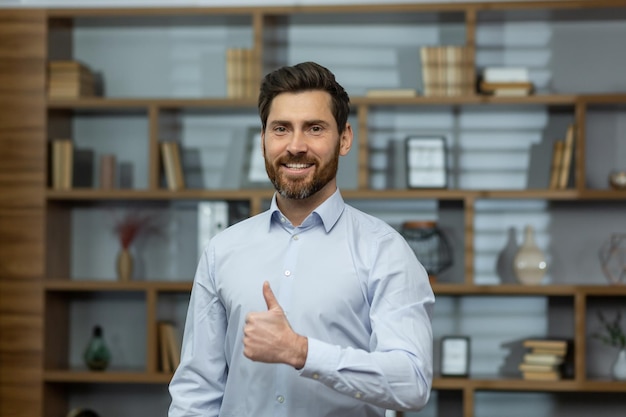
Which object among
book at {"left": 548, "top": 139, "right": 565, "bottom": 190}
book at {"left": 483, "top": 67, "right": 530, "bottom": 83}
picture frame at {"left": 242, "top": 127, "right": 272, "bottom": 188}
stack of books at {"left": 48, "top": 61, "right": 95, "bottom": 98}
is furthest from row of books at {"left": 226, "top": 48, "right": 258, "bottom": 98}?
book at {"left": 548, "top": 139, "right": 565, "bottom": 190}

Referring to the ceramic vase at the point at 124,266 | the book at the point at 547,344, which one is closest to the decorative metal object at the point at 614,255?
the book at the point at 547,344

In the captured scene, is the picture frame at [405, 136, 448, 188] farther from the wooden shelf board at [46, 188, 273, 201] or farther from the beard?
the beard

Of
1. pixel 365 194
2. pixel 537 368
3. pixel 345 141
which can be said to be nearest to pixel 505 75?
pixel 365 194

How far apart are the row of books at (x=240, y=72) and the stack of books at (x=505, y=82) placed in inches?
40.0

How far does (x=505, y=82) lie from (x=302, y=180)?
292 centimetres

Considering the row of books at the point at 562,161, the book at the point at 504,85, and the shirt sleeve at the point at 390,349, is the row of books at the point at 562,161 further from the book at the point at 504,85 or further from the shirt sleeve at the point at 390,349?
the shirt sleeve at the point at 390,349

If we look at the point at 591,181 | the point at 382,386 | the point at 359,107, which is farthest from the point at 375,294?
the point at 591,181

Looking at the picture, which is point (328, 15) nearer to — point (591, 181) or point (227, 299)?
point (591, 181)

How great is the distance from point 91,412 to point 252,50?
176cm

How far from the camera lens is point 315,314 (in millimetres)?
1835

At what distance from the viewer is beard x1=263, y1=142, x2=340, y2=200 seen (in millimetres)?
1844

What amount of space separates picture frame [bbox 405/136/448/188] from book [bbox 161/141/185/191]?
3.37 ft

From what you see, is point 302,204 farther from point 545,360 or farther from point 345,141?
point 545,360

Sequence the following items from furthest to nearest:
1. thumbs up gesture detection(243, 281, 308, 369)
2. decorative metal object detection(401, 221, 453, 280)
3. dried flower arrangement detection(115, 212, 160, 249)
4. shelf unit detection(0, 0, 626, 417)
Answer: dried flower arrangement detection(115, 212, 160, 249) → decorative metal object detection(401, 221, 453, 280) → shelf unit detection(0, 0, 626, 417) → thumbs up gesture detection(243, 281, 308, 369)
